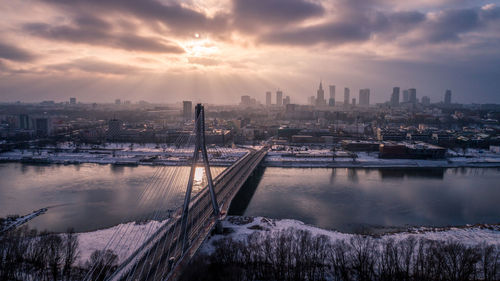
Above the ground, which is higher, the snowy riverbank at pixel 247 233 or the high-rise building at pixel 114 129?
the high-rise building at pixel 114 129

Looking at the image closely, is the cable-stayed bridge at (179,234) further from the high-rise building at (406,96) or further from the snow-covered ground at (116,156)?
the high-rise building at (406,96)

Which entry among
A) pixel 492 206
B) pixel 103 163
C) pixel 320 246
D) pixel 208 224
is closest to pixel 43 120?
pixel 103 163

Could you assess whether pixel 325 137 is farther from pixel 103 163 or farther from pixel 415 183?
pixel 103 163

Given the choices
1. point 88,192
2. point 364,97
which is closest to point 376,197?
point 88,192

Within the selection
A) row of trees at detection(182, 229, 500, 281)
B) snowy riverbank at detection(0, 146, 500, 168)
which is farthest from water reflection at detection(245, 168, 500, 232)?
row of trees at detection(182, 229, 500, 281)

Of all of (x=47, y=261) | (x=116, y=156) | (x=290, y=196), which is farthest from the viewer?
(x=116, y=156)

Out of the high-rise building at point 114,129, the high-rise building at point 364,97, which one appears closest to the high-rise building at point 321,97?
the high-rise building at point 364,97

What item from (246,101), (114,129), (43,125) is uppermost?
(246,101)

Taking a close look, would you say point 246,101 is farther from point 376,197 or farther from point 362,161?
point 376,197
